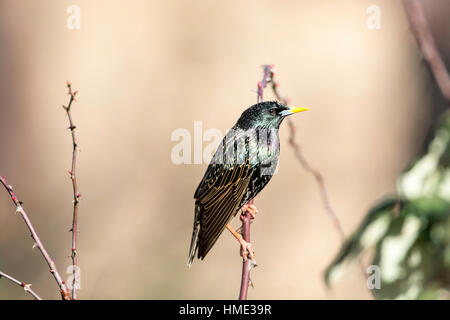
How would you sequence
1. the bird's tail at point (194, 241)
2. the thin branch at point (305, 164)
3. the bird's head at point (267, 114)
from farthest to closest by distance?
the bird's head at point (267, 114), the bird's tail at point (194, 241), the thin branch at point (305, 164)

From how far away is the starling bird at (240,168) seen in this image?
2.84 metres

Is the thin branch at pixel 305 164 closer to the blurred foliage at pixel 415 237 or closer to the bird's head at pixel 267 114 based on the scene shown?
the blurred foliage at pixel 415 237

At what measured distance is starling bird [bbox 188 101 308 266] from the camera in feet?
9.33

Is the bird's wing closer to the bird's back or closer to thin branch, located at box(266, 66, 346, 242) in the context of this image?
the bird's back

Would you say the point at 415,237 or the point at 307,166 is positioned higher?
the point at 307,166

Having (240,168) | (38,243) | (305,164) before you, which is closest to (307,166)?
(305,164)

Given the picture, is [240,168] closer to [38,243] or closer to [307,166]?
[307,166]

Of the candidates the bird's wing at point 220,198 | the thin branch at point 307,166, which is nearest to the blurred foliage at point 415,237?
the thin branch at point 307,166

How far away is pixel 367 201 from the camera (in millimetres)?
6211

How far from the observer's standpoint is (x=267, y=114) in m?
3.14

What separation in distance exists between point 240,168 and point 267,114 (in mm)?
345

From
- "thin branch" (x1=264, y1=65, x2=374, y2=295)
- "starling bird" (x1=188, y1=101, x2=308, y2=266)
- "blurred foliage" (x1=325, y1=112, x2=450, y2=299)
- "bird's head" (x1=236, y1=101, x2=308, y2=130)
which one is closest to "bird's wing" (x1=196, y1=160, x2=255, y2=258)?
"starling bird" (x1=188, y1=101, x2=308, y2=266)

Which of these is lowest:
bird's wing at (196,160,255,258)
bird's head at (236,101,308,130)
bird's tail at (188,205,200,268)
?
bird's tail at (188,205,200,268)
